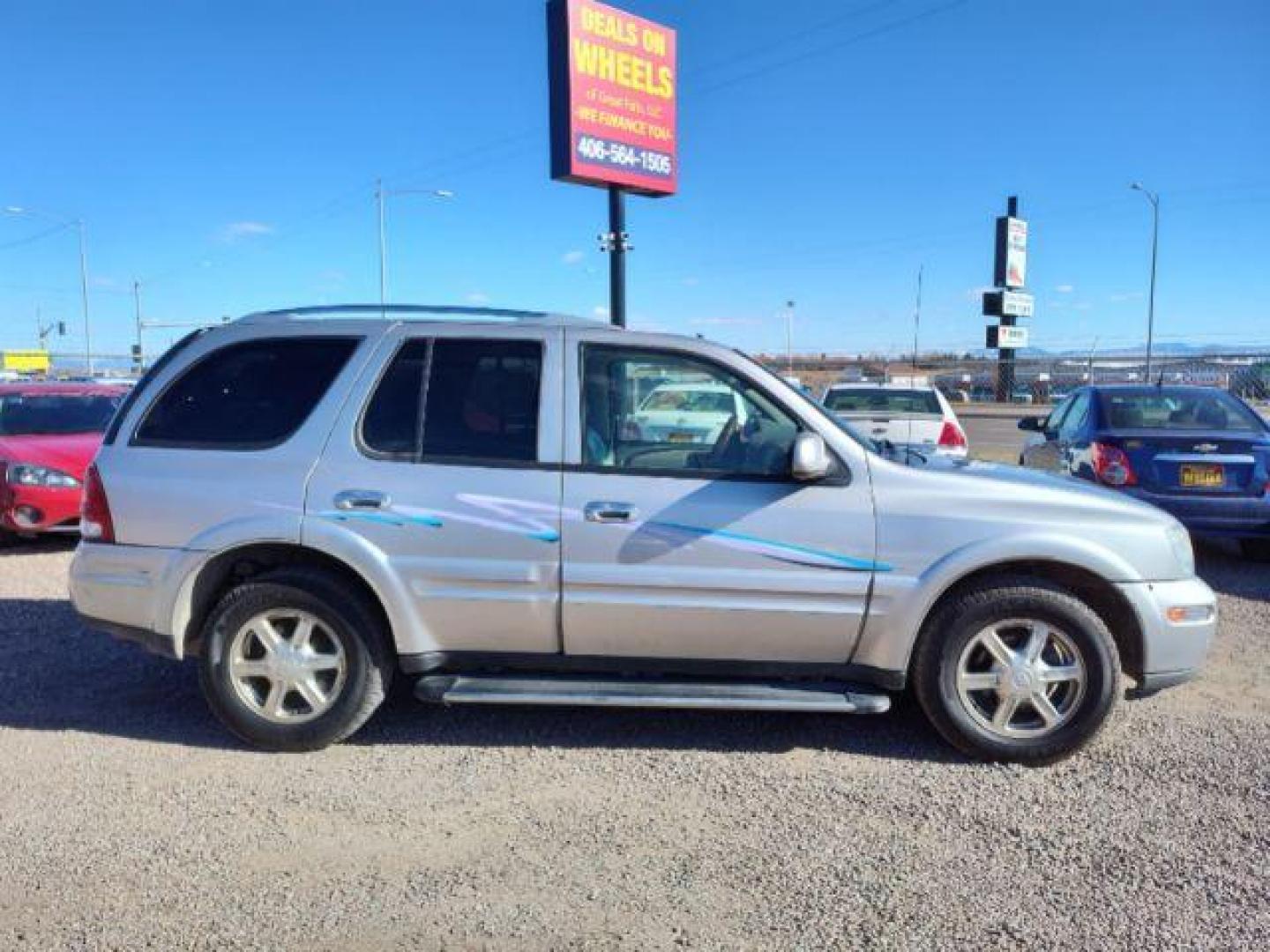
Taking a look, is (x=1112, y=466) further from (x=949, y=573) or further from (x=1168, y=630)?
(x=949, y=573)

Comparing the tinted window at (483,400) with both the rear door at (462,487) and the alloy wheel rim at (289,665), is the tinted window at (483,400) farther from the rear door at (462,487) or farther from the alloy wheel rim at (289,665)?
the alloy wheel rim at (289,665)

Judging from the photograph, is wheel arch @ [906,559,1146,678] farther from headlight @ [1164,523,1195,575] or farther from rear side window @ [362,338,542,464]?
rear side window @ [362,338,542,464]

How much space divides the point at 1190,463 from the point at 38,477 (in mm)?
9073

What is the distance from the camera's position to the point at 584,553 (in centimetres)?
413

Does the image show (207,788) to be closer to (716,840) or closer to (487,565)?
(487,565)

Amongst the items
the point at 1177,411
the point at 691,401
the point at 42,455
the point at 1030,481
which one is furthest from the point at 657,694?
the point at 42,455

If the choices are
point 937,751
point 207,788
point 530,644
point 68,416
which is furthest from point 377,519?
point 68,416

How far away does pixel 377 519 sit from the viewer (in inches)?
164

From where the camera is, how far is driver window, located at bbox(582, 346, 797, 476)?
4.20m

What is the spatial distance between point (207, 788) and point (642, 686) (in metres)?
1.74

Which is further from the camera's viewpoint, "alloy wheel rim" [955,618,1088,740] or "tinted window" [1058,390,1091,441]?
"tinted window" [1058,390,1091,441]

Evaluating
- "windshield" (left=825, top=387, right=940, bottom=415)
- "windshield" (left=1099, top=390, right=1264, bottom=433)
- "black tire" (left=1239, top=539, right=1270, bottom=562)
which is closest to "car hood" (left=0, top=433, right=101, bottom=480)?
"windshield" (left=825, top=387, right=940, bottom=415)

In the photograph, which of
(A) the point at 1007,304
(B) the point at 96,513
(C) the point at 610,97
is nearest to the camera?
(B) the point at 96,513

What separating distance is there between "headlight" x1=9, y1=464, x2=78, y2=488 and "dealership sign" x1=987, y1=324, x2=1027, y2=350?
40134 mm
